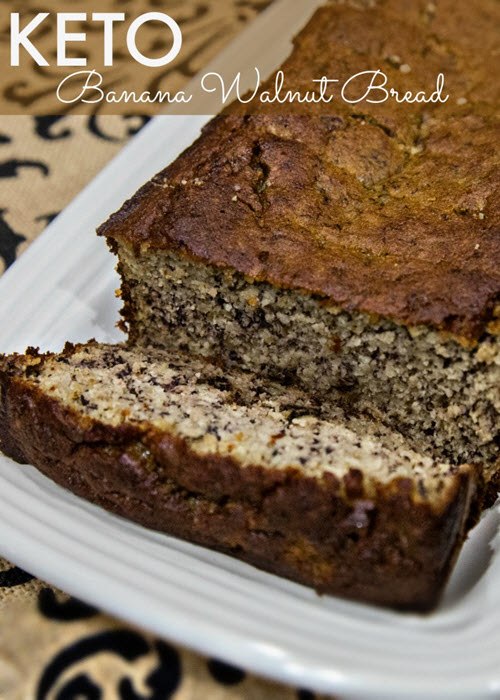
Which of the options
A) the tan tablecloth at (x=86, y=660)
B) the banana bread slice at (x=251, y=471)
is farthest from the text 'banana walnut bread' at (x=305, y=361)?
the tan tablecloth at (x=86, y=660)

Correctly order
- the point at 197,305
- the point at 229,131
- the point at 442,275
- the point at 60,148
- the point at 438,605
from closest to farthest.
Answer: the point at 438,605
the point at 442,275
the point at 197,305
the point at 229,131
the point at 60,148

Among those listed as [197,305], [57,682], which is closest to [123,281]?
[197,305]

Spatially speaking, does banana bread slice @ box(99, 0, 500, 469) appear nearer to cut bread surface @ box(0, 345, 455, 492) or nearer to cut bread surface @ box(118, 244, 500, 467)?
cut bread surface @ box(118, 244, 500, 467)

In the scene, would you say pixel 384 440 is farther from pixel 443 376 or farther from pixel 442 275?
pixel 442 275

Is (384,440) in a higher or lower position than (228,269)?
lower

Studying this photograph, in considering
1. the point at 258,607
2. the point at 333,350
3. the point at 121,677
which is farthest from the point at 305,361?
the point at 121,677

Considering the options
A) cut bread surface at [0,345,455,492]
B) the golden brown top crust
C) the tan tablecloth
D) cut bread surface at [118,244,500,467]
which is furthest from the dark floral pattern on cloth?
the golden brown top crust

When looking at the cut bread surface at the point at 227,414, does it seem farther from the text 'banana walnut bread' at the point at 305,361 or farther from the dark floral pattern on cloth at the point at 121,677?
the dark floral pattern on cloth at the point at 121,677

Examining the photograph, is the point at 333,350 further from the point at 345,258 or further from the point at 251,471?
the point at 251,471

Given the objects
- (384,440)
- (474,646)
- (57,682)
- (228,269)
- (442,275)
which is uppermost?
(442,275)
